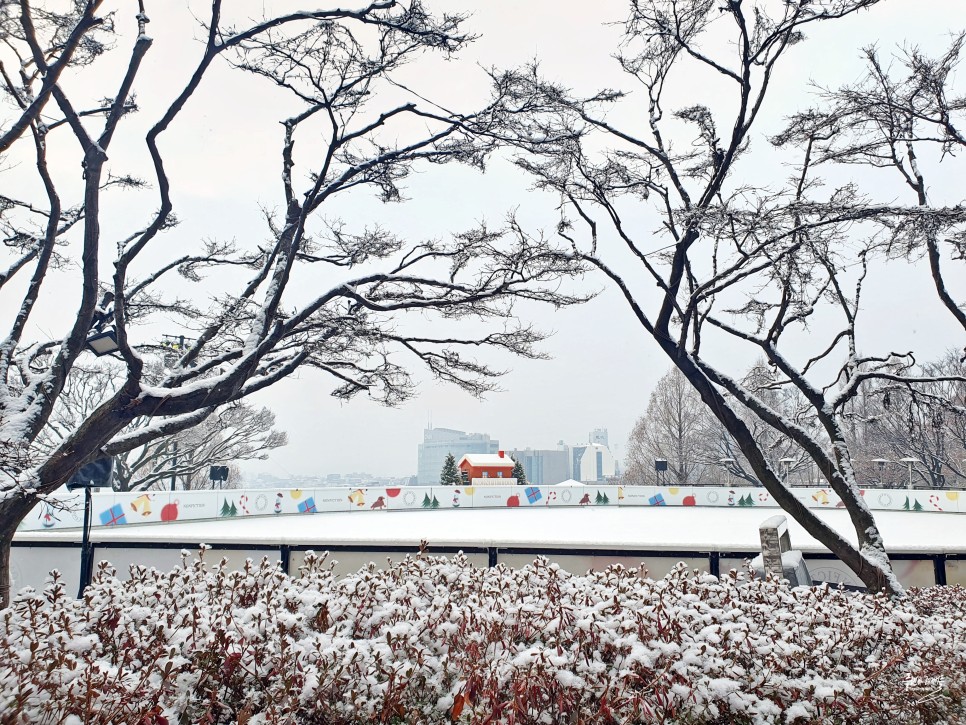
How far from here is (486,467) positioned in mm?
31547

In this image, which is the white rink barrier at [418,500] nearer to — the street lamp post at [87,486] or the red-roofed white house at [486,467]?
the red-roofed white house at [486,467]

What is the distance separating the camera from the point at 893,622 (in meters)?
3.79

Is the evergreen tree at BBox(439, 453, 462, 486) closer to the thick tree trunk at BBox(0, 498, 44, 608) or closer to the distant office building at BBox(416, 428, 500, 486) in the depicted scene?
the thick tree trunk at BBox(0, 498, 44, 608)

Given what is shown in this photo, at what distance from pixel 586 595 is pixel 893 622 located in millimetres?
1779

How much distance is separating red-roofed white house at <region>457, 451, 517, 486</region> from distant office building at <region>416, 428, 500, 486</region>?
32428 mm

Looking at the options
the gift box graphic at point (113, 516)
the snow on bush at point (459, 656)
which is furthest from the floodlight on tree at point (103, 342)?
the gift box graphic at point (113, 516)

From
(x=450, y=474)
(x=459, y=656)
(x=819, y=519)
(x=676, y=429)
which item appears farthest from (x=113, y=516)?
(x=676, y=429)

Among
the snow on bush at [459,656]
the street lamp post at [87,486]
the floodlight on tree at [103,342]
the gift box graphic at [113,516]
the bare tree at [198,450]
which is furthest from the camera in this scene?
the bare tree at [198,450]

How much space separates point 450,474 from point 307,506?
10.2 m

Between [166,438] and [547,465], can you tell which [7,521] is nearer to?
[166,438]

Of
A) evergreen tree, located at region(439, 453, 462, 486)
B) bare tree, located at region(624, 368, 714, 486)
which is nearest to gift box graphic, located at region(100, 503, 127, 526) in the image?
evergreen tree, located at region(439, 453, 462, 486)

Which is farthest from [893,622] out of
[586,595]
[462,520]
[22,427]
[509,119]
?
[462,520]

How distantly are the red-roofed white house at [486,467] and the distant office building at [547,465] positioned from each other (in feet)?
110

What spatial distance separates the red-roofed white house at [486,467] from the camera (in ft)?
102
